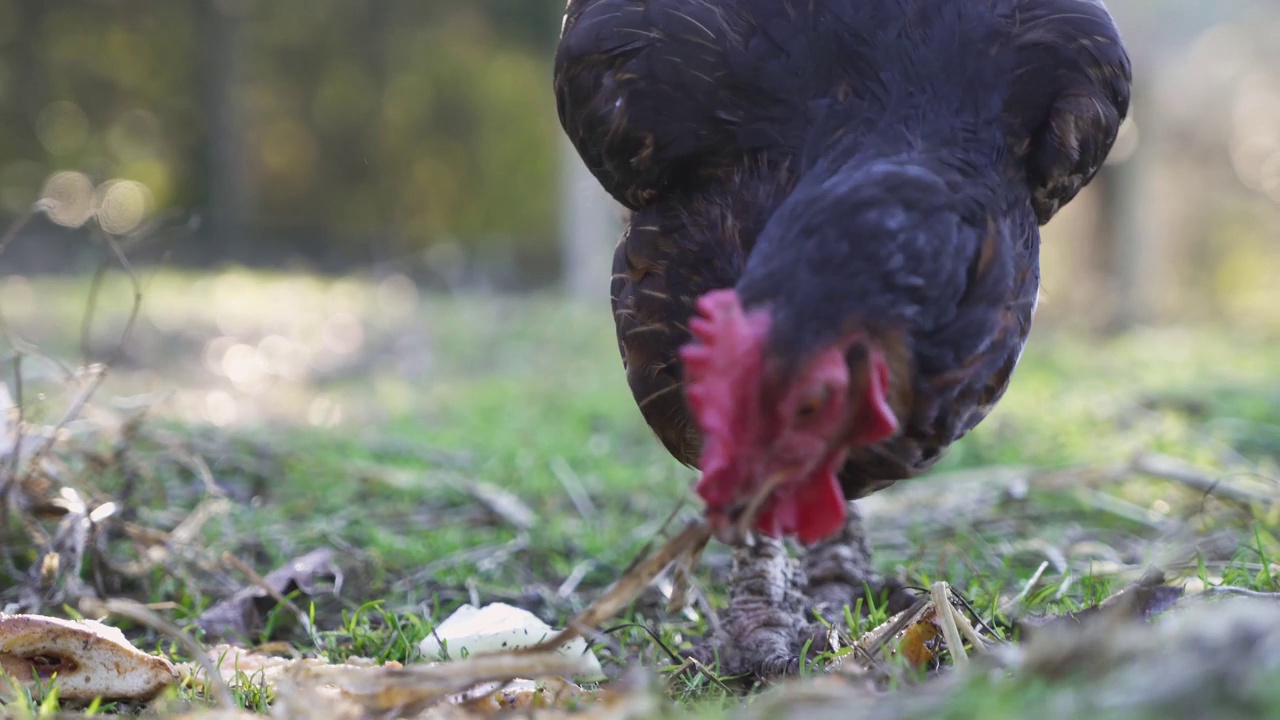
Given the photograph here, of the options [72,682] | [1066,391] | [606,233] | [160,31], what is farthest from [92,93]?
[72,682]

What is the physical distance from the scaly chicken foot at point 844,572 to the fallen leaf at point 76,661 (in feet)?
4.80

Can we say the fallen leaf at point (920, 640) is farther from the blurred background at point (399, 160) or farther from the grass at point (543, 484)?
the blurred background at point (399, 160)

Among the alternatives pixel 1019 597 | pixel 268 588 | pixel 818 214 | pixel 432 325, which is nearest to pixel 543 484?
pixel 268 588

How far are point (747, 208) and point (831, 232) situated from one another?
1.19ft

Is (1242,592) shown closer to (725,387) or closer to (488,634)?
(725,387)

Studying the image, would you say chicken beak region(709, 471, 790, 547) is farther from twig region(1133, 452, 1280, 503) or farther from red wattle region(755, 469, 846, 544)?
twig region(1133, 452, 1280, 503)

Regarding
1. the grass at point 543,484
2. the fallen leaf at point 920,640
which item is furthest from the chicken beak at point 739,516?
the fallen leaf at point 920,640

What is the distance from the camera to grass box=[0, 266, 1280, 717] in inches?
104

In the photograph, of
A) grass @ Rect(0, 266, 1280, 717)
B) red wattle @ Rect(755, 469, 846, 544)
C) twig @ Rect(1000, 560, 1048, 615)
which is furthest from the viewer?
grass @ Rect(0, 266, 1280, 717)

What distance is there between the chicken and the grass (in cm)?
36

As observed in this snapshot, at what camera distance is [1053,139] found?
6.97 ft

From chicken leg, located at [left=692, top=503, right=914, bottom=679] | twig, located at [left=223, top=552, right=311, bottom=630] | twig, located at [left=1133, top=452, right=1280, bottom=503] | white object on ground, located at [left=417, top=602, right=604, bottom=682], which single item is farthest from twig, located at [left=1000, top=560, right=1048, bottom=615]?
twig, located at [left=223, top=552, right=311, bottom=630]

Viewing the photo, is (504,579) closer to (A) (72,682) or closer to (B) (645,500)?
(B) (645,500)

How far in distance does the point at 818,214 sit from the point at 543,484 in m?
2.47
